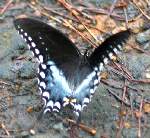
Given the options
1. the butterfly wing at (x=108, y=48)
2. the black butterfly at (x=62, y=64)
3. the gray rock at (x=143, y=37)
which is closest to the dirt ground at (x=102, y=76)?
the gray rock at (x=143, y=37)

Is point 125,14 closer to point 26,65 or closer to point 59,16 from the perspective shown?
point 59,16

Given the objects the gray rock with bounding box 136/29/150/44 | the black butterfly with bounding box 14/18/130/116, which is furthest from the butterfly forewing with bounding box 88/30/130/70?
the gray rock with bounding box 136/29/150/44

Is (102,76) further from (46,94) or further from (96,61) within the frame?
(46,94)

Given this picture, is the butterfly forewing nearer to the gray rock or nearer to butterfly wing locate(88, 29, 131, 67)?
butterfly wing locate(88, 29, 131, 67)

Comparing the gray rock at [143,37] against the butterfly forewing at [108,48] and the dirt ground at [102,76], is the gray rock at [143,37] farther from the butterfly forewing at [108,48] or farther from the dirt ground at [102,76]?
the butterfly forewing at [108,48]

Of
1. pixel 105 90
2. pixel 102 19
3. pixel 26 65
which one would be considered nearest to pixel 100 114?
pixel 105 90

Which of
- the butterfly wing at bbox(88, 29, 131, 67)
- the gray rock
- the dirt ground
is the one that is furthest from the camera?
the gray rock
